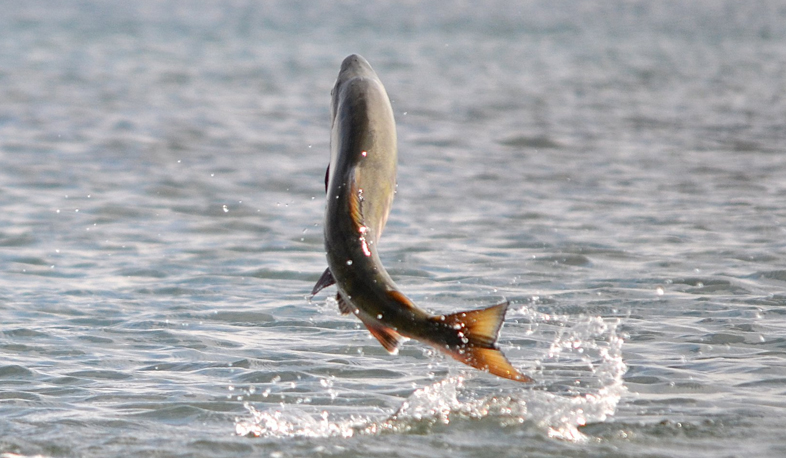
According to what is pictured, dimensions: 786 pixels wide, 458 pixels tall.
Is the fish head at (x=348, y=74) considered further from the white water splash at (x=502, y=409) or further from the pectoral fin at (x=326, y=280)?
the white water splash at (x=502, y=409)

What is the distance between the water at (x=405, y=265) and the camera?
533 centimetres

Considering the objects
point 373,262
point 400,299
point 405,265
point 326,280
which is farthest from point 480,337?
point 405,265

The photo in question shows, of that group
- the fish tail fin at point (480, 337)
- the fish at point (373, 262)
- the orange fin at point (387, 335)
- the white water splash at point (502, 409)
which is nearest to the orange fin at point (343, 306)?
the fish at point (373, 262)

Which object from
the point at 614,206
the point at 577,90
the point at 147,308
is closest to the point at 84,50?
the point at 577,90

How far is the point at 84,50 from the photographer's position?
26.3 m

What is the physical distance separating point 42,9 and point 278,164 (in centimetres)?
2510

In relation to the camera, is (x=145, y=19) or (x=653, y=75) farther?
(x=145, y=19)

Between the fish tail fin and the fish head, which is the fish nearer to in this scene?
the fish tail fin

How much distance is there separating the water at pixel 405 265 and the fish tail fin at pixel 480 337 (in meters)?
0.97

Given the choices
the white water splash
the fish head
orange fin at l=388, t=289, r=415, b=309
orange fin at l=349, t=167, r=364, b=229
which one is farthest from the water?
the fish head

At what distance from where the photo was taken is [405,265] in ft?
29.6

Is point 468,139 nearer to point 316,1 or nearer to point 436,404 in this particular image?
point 436,404

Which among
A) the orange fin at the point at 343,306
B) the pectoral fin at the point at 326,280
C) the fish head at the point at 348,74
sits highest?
the fish head at the point at 348,74

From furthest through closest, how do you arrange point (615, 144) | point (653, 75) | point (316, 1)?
point (316, 1) → point (653, 75) → point (615, 144)
